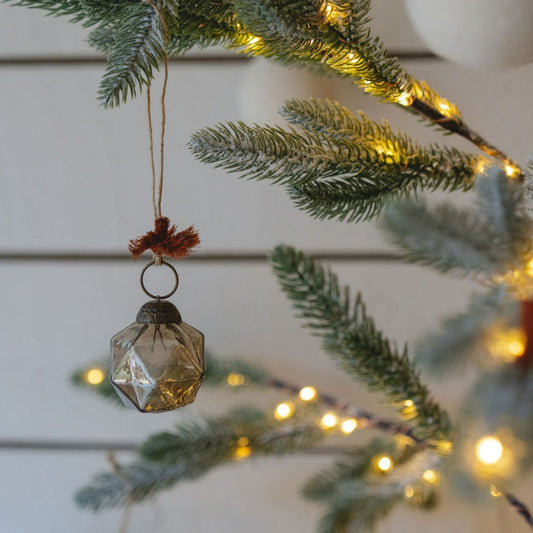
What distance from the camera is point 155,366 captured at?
1.05 feet

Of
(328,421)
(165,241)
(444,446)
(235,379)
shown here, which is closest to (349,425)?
(328,421)

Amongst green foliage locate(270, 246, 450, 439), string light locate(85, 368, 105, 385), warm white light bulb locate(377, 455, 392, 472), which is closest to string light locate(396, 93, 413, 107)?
green foliage locate(270, 246, 450, 439)

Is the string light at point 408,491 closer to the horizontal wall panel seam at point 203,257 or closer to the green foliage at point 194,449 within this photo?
the green foliage at point 194,449

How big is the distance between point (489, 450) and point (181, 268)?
0.42 m

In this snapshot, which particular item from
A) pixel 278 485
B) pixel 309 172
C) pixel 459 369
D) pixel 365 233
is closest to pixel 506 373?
pixel 459 369

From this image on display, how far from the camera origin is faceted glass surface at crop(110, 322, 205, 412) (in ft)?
1.06

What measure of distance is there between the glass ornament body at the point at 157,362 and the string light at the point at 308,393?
292mm

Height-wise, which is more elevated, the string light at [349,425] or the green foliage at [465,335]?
the string light at [349,425]

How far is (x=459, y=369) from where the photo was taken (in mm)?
344

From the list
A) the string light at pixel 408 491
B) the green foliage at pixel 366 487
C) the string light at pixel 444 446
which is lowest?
the string light at pixel 408 491

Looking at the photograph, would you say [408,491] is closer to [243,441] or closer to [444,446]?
[444,446]

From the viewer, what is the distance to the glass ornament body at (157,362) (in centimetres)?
32

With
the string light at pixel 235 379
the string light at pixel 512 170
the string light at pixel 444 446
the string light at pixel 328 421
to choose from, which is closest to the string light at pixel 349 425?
A: the string light at pixel 328 421

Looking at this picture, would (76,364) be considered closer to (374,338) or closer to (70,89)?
(70,89)
